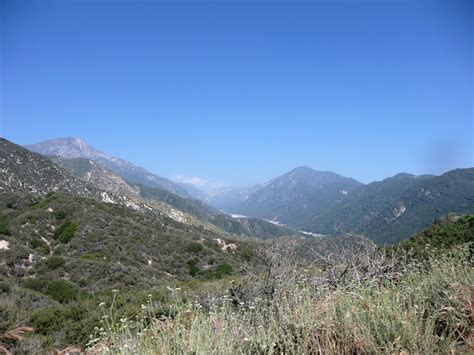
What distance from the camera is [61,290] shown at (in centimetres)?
1897

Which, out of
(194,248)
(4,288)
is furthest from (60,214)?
→ (4,288)

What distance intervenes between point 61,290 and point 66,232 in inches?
491

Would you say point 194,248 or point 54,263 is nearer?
point 54,263

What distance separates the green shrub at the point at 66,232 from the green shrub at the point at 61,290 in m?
11.2

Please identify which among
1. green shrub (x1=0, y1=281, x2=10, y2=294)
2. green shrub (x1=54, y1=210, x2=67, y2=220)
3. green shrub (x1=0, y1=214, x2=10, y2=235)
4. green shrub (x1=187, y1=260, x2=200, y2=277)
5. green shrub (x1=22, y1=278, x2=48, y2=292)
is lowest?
green shrub (x1=22, y1=278, x2=48, y2=292)

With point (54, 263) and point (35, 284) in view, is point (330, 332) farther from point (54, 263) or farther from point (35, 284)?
point (54, 263)

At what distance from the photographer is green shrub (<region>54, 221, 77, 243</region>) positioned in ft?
98.3

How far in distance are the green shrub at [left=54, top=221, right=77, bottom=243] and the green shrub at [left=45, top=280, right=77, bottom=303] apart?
1120cm

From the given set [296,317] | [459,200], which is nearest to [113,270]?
[296,317]

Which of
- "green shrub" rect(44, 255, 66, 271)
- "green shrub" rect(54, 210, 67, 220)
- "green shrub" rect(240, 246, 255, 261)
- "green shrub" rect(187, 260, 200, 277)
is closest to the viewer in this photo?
"green shrub" rect(44, 255, 66, 271)

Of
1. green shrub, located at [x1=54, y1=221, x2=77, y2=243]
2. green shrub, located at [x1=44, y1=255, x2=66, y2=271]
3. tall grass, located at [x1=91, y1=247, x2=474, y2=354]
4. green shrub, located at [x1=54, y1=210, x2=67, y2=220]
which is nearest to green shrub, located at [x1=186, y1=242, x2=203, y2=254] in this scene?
green shrub, located at [x1=54, y1=221, x2=77, y2=243]

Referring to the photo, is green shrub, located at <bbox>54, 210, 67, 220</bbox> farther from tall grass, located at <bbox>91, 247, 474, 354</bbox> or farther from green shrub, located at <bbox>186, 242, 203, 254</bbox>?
tall grass, located at <bbox>91, 247, 474, 354</bbox>

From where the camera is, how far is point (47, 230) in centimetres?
3119

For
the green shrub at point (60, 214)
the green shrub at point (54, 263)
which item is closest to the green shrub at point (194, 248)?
the green shrub at point (60, 214)
